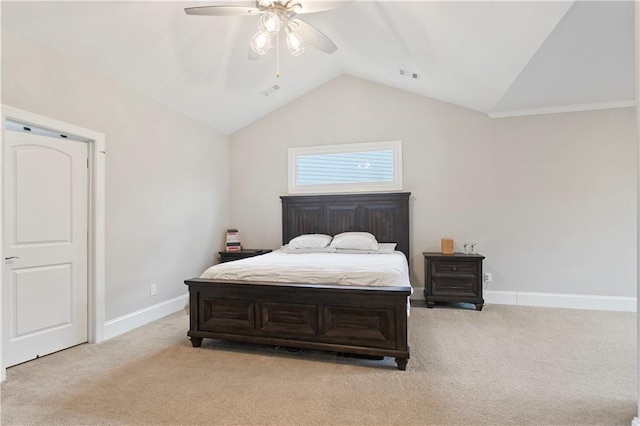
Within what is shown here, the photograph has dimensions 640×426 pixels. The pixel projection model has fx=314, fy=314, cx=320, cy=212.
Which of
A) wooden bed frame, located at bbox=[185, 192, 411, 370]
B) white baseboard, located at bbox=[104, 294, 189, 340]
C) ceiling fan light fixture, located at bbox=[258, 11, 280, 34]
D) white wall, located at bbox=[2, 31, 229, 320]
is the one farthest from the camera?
white baseboard, located at bbox=[104, 294, 189, 340]

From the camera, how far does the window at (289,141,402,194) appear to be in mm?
4770

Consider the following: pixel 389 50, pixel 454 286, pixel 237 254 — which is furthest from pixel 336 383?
pixel 389 50

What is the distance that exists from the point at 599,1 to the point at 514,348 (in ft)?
9.16

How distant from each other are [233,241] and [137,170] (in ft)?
6.16

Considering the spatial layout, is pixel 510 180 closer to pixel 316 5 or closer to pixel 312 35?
pixel 312 35

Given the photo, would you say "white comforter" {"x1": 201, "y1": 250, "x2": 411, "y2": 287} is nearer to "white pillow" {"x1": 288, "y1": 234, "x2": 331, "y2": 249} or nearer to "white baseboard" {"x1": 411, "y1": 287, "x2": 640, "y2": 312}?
"white pillow" {"x1": 288, "y1": 234, "x2": 331, "y2": 249}

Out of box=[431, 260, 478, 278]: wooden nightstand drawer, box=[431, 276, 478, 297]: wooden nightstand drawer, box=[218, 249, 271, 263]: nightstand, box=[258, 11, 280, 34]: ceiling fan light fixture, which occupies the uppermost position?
box=[258, 11, 280, 34]: ceiling fan light fixture

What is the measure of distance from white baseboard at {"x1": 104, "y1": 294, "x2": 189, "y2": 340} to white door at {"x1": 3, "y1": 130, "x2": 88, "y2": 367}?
0.22 m

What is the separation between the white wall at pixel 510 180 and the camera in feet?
13.3

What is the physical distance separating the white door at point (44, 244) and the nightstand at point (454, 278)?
12.9 ft

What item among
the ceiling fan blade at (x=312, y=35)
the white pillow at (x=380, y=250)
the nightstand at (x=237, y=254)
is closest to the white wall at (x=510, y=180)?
the nightstand at (x=237, y=254)

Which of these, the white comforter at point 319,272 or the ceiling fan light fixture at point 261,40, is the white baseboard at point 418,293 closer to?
the white comforter at point 319,272

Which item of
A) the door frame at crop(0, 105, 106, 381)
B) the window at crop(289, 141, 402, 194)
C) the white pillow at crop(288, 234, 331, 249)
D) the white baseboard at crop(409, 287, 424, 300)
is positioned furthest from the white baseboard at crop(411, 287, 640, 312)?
the door frame at crop(0, 105, 106, 381)

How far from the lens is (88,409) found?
1.95 meters
